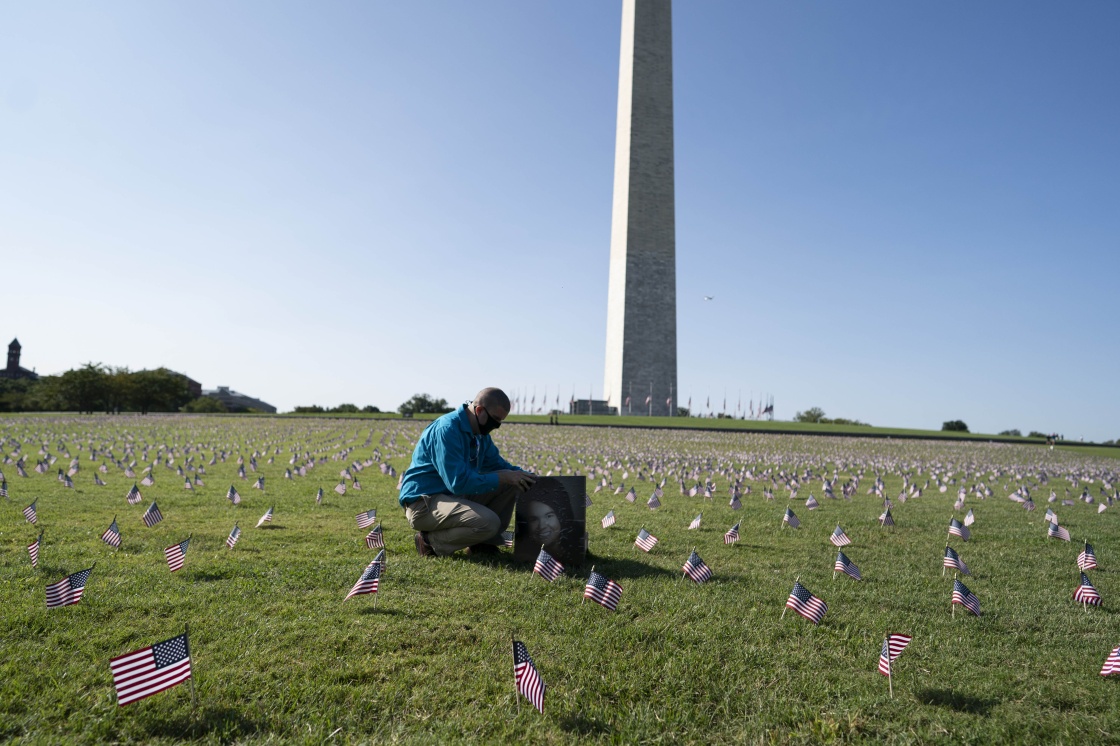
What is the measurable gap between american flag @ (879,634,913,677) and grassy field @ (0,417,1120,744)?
0.13 m

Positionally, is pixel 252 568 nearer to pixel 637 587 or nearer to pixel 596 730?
pixel 637 587

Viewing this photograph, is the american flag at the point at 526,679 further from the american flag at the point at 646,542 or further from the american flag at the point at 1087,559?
the american flag at the point at 1087,559

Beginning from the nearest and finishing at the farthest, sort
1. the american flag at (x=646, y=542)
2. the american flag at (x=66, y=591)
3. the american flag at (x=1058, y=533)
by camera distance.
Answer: the american flag at (x=66, y=591) → the american flag at (x=646, y=542) → the american flag at (x=1058, y=533)

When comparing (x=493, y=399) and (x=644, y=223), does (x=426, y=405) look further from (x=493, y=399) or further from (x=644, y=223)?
(x=493, y=399)

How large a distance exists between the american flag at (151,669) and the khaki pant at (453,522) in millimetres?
3190

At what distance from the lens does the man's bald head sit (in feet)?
20.6

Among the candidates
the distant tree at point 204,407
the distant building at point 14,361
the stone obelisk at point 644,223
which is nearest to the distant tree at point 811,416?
the stone obelisk at point 644,223

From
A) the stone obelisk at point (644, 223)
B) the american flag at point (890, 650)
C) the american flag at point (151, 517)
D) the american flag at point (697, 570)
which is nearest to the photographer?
the american flag at point (890, 650)

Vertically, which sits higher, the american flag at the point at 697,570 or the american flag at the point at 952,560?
the american flag at the point at 952,560

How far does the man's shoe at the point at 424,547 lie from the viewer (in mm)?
6652

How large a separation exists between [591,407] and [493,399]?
5216 cm

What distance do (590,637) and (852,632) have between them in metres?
1.86

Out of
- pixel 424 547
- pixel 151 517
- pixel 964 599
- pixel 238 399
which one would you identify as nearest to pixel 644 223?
pixel 151 517

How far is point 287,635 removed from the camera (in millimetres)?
4309
